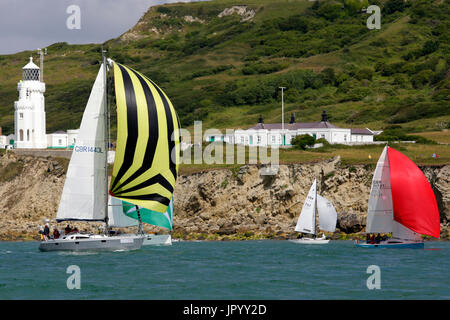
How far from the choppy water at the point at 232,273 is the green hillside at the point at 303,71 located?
49913 mm

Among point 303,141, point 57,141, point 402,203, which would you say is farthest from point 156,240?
point 57,141

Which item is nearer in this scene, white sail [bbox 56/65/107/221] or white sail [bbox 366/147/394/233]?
white sail [bbox 56/65/107/221]

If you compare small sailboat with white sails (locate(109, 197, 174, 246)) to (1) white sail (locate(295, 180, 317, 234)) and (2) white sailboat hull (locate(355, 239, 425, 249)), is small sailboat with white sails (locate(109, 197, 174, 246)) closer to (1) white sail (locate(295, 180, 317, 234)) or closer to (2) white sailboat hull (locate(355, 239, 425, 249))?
(1) white sail (locate(295, 180, 317, 234))

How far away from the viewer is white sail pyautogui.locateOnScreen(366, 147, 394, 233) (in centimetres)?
4131

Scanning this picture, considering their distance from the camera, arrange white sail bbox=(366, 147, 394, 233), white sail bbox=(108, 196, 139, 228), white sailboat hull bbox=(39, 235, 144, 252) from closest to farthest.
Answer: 1. white sailboat hull bbox=(39, 235, 144, 252)
2. white sail bbox=(366, 147, 394, 233)
3. white sail bbox=(108, 196, 139, 228)

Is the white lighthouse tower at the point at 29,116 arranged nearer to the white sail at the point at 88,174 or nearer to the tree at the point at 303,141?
the tree at the point at 303,141

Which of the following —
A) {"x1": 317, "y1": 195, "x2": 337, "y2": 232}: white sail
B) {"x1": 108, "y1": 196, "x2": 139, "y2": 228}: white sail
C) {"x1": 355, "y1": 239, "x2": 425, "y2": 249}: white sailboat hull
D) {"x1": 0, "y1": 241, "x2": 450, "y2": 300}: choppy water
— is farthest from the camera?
{"x1": 317, "y1": 195, "x2": 337, "y2": 232}: white sail

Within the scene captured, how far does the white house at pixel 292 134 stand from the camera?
78.1 metres

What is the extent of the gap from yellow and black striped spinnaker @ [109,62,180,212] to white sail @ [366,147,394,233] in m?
11.5

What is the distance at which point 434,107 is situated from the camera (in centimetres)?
9588

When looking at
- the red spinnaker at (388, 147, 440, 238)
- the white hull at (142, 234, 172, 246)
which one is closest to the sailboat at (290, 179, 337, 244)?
the red spinnaker at (388, 147, 440, 238)

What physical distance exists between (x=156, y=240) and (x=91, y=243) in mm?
8453

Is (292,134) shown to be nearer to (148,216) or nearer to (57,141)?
(57,141)
